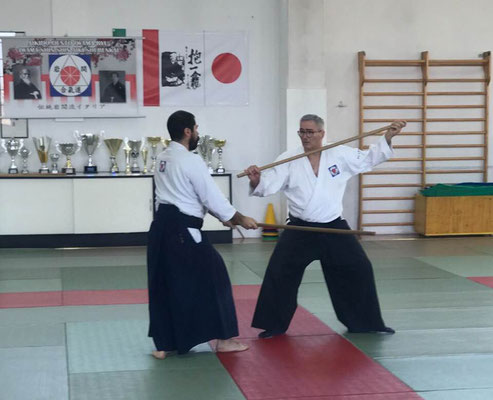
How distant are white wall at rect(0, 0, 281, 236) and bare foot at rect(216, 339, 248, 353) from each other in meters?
5.46

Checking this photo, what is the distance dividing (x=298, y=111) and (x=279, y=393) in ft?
20.0

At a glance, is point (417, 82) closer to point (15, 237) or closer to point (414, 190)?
point (414, 190)

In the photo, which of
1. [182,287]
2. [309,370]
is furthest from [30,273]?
[309,370]

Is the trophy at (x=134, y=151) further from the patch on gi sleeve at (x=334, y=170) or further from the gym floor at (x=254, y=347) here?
the patch on gi sleeve at (x=334, y=170)

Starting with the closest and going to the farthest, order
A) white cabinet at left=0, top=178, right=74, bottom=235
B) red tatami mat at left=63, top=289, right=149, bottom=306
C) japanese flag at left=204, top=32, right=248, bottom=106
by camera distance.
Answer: red tatami mat at left=63, top=289, right=149, bottom=306, white cabinet at left=0, top=178, right=74, bottom=235, japanese flag at left=204, top=32, right=248, bottom=106

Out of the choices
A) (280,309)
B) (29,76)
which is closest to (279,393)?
(280,309)

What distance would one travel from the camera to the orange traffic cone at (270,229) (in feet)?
32.7

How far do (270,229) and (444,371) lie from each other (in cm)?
574

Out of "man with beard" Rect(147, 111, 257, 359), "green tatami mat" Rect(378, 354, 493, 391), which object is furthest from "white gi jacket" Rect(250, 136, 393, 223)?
"green tatami mat" Rect(378, 354, 493, 391)

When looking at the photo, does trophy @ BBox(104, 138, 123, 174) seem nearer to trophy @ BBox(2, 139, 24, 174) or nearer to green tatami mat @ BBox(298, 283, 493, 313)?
trophy @ BBox(2, 139, 24, 174)

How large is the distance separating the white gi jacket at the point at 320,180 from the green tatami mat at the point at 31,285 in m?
2.70

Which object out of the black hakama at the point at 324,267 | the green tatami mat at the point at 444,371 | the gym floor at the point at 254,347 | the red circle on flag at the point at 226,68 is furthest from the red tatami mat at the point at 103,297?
the red circle on flag at the point at 226,68

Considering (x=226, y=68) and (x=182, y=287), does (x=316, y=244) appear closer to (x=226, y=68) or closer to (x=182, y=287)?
(x=182, y=287)

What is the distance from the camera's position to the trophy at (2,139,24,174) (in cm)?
951
